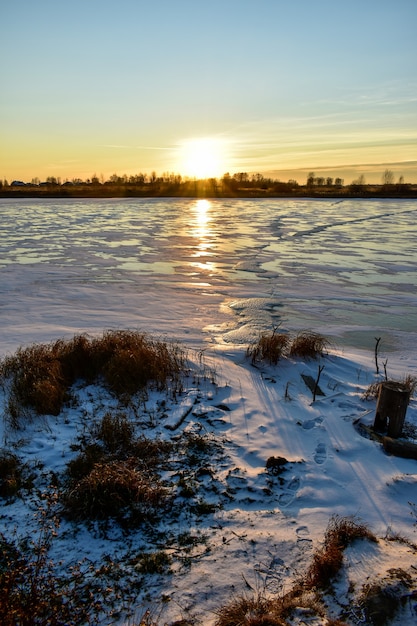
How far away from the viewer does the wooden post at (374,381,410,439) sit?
398 centimetres

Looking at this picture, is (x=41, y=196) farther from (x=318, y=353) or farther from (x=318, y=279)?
(x=318, y=353)

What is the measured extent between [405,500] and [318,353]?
2.86 meters

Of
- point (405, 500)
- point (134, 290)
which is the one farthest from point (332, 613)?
point (134, 290)

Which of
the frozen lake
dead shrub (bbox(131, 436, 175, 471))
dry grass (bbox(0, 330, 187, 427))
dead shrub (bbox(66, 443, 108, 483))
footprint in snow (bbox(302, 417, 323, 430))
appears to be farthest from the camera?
the frozen lake

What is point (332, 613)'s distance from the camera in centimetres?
244

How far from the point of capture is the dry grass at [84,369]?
4.59 meters

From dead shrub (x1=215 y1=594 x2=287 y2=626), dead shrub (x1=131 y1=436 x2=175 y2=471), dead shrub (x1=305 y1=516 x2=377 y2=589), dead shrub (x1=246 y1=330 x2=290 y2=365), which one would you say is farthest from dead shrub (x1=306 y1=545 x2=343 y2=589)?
dead shrub (x1=246 y1=330 x2=290 y2=365)

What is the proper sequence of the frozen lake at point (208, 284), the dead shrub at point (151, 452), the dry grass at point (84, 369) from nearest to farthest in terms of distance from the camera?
the dead shrub at point (151, 452)
the dry grass at point (84, 369)
the frozen lake at point (208, 284)

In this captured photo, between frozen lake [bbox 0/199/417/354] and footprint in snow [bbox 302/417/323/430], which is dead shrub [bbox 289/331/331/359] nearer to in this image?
frozen lake [bbox 0/199/417/354]

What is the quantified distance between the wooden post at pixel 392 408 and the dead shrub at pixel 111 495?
231cm

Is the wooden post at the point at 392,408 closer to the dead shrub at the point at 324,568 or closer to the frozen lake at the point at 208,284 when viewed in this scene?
the dead shrub at the point at 324,568

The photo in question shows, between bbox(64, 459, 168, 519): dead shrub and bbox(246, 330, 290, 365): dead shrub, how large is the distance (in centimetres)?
283

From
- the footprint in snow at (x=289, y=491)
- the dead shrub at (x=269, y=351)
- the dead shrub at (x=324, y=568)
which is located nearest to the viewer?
the dead shrub at (x=324, y=568)

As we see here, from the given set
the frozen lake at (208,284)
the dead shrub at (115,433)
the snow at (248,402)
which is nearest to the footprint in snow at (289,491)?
the snow at (248,402)
